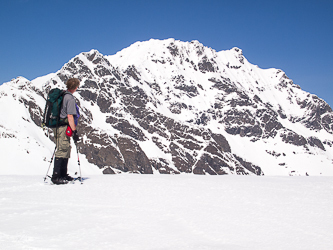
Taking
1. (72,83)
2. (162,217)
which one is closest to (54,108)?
(72,83)

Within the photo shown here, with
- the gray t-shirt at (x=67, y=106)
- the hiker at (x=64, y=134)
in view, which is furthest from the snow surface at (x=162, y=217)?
the gray t-shirt at (x=67, y=106)

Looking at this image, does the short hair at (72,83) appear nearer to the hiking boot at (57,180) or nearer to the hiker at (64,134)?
the hiker at (64,134)

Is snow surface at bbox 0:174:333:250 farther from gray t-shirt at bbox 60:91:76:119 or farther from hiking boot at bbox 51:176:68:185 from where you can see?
gray t-shirt at bbox 60:91:76:119

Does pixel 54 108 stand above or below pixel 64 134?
above

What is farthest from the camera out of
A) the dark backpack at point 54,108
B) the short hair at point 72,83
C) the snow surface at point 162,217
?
the short hair at point 72,83

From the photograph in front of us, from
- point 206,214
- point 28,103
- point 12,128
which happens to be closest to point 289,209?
point 206,214

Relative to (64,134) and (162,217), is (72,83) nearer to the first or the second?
(64,134)

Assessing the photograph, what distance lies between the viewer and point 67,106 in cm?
940

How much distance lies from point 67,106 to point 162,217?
5.05 meters

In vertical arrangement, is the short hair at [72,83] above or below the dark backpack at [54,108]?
above

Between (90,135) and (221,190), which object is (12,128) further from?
(221,190)

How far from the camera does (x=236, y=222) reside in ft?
19.1

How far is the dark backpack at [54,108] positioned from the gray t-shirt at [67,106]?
0.09 metres

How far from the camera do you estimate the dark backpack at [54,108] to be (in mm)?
9336
